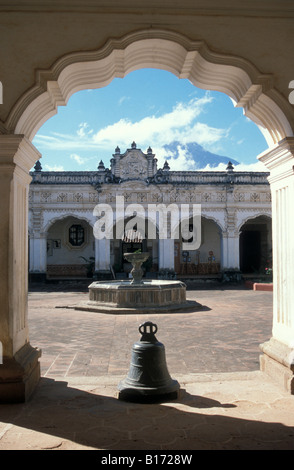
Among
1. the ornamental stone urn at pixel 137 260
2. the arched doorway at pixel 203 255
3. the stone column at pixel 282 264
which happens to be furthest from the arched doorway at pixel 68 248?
the stone column at pixel 282 264

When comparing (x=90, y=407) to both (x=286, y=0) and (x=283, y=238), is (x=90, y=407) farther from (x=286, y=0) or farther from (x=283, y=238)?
(x=286, y=0)

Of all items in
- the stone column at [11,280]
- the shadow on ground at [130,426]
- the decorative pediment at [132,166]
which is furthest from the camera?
the decorative pediment at [132,166]

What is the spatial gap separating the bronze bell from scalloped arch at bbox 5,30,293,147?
238 cm

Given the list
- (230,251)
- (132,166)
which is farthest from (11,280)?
(230,251)

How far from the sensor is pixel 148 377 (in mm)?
4191

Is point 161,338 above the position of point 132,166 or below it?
below

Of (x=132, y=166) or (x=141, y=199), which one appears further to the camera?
(x=132, y=166)

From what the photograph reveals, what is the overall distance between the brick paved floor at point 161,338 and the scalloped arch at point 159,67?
3.05 meters

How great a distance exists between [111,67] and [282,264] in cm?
276

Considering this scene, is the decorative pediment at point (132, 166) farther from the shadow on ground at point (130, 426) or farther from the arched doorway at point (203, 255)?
the shadow on ground at point (130, 426)

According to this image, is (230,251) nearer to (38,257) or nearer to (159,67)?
(38,257)

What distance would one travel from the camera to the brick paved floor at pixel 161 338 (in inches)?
229

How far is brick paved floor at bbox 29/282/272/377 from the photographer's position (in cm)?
580

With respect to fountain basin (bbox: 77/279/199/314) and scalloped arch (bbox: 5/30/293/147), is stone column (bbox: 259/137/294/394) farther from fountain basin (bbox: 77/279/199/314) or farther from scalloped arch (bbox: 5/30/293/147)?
fountain basin (bbox: 77/279/199/314)
